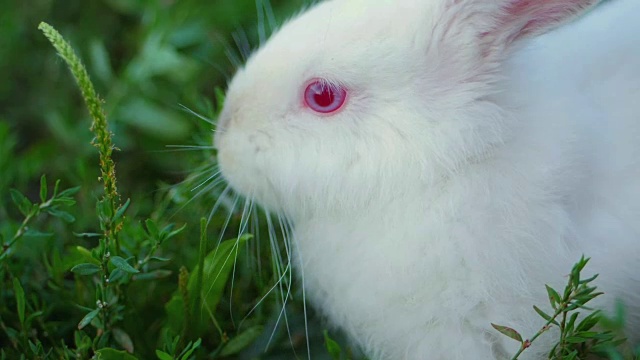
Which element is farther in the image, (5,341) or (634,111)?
(5,341)

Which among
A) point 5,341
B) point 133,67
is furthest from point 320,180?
point 133,67

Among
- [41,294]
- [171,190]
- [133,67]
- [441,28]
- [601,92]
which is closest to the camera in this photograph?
[441,28]

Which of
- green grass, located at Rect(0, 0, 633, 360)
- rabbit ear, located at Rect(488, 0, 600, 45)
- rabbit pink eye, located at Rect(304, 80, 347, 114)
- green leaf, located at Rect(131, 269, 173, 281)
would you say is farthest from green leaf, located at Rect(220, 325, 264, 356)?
rabbit ear, located at Rect(488, 0, 600, 45)

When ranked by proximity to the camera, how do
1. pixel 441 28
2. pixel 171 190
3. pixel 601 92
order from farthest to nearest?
pixel 171 190
pixel 601 92
pixel 441 28

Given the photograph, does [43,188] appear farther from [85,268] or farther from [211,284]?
[211,284]

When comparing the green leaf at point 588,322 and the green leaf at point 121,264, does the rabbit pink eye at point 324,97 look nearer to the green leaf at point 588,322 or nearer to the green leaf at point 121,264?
the green leaf at point 121,264

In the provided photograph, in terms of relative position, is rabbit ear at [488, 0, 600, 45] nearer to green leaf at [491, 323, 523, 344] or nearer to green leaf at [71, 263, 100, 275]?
green leaf at [491, 323, 523, 344]

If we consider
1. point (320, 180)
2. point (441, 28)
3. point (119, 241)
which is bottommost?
point (119, 241)

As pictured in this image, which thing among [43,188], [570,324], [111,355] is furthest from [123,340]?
[570,324]

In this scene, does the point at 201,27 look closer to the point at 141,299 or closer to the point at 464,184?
the point at 141,299
